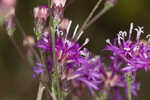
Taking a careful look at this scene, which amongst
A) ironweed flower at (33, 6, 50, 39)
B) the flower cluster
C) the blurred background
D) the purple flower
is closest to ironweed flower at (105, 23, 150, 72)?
the flower cluster

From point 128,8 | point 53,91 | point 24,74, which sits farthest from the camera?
point 128,8

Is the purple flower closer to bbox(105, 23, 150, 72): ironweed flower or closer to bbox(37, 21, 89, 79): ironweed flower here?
bbox(37, 21, 89, 79): ironweed flower

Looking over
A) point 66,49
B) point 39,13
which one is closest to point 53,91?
point 66,49

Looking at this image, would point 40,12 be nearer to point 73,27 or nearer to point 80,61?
point 80,61

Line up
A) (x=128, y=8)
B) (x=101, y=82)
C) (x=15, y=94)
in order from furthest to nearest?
(x=128, y=8) → (x=15, y=94) → (x=101, y=82)

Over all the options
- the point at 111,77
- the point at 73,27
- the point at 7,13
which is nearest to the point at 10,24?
the point at 7,13

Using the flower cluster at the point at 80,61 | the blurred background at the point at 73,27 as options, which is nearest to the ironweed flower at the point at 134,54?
the flower cluster at the point at 80,61

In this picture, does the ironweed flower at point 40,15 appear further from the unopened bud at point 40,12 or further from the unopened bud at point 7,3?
the unopened bud at point 7,3

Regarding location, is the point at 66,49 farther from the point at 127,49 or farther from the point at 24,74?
the point at 24,74
